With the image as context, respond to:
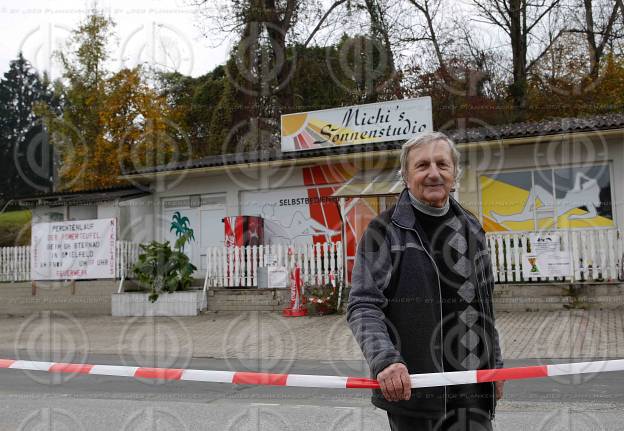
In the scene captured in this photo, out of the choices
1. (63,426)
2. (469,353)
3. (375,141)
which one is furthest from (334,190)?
(469,353)

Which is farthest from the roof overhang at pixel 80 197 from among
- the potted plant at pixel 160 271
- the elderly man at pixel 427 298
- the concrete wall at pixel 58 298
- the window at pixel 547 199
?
the elderly man at pixel 427 298

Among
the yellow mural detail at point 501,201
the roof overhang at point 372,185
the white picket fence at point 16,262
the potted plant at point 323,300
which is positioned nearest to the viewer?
the potted plant at point 323,300

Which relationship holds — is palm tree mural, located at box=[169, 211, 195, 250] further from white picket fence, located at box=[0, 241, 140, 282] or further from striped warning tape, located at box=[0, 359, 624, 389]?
striped warning tape, located at box=[0, 359, 624, 389]

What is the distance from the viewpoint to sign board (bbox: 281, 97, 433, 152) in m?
17.2

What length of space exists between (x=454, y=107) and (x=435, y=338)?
77.9 feet

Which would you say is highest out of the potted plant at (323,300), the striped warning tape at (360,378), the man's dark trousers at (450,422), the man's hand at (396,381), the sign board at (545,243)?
the sign board at (545,243)

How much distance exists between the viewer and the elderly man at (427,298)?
2.56 metres

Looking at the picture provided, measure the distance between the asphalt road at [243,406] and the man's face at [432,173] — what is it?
3090 millimetres

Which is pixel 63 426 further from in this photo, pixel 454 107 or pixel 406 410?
pixel 454 107

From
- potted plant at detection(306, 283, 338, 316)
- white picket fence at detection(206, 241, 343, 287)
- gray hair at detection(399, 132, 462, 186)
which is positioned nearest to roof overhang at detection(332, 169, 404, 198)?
white picket fence at detection(206, 241, 343, 287)

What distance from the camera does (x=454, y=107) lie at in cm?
2530

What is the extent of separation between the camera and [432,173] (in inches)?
105

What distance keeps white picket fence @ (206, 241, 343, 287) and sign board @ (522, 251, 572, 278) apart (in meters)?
4.20

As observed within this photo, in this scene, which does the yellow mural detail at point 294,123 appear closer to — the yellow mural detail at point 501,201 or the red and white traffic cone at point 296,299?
the red and white traffic cone at point 296,299
